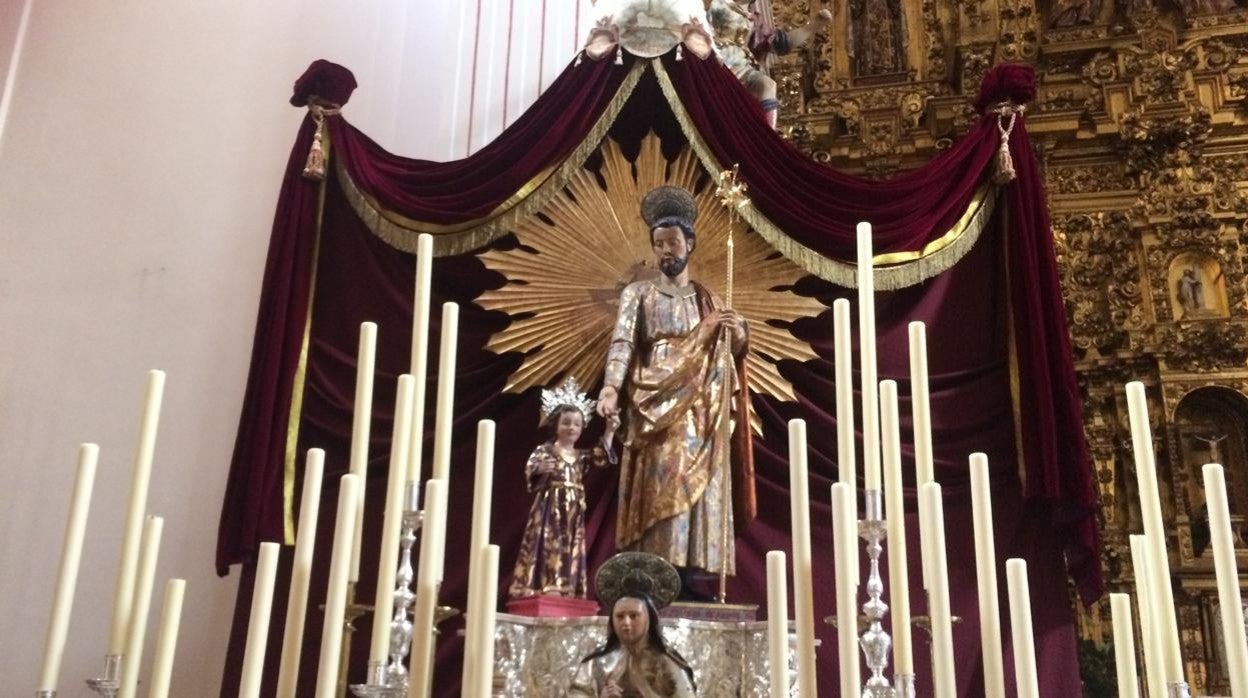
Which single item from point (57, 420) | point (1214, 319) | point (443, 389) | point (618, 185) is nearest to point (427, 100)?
point (618, 185)

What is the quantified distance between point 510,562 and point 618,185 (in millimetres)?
1135

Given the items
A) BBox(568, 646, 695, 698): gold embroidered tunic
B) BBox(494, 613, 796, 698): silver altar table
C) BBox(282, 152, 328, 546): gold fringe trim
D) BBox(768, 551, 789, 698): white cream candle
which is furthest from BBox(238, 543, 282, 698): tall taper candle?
BBox(282, 152, 328, 546): gold fringe trim

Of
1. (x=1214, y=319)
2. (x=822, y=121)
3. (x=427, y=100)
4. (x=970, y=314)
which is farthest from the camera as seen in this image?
(x=822, y=121)

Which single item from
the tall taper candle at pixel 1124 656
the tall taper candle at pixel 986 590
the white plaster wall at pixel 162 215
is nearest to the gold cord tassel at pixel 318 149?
the white plaster wall at pixel 162 215

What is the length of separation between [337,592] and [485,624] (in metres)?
0.21

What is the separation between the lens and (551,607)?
2.60 m

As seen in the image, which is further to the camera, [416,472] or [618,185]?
[618,185]

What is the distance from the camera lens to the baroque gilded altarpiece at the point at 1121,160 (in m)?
4.58

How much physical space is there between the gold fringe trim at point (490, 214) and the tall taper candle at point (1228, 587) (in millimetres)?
2162

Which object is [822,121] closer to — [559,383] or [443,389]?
[559,383]

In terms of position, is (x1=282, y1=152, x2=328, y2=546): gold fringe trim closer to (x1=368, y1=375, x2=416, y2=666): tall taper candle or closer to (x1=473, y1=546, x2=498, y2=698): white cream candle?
(x1=368, y1=375, x2=416, y2=666): tall taper candle

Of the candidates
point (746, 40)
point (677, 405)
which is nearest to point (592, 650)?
point (677, 405)

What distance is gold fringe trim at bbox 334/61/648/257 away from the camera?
3.34 metres

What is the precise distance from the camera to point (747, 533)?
3.34m
